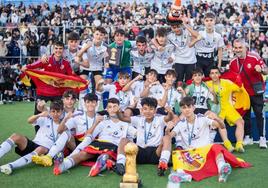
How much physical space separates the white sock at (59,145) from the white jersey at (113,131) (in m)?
0.43

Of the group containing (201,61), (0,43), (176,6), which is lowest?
(0,43)

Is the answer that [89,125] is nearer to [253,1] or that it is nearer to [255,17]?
[255,17]

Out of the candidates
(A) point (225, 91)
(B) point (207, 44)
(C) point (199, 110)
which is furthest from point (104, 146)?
→ (B) point (207, 44)

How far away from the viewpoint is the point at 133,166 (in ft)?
17.0

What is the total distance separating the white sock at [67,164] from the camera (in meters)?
6.05

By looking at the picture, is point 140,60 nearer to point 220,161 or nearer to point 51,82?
point 51,82

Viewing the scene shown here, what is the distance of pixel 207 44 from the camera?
897 centimetres

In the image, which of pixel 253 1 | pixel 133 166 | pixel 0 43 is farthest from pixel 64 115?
pixel 253 1

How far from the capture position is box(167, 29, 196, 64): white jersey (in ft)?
29.3

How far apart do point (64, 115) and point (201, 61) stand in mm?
3244

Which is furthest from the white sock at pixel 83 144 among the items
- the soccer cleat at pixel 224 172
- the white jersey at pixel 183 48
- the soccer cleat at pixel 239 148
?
the white jersey at pixel 183 48

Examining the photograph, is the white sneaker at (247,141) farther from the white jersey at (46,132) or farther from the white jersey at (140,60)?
the white jersey at (46,132)

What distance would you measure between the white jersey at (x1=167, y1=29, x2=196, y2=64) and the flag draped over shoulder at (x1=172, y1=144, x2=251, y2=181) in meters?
3.02

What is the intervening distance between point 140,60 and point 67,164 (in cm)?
352
